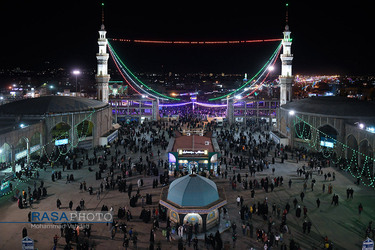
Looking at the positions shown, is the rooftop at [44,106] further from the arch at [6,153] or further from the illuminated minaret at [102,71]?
the illuminated minaret at [102,71]

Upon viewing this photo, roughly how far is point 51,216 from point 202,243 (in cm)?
822

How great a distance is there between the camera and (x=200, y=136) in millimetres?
32281

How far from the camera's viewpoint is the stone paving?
16000 mm

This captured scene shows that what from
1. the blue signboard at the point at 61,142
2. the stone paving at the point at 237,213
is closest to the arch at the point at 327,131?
the stone paving at the point at 237,213

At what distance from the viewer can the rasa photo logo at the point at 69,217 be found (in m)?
17.6

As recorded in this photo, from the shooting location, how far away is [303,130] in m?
36.5

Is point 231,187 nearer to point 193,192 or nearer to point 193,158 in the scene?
point 193,158

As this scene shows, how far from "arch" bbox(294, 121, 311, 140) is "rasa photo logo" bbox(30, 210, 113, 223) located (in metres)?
24.3

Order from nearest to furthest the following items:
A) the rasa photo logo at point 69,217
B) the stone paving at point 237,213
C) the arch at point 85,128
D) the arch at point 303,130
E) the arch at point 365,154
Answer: the stone paving at point 237,213
the rasa photo logo at point 69,217
the arch at point 365,154
the arch at point 303,130
the arch at point 85,128

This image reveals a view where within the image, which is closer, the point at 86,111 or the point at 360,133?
the point at 360,133

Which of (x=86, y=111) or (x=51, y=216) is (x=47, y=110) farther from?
(x=51, y=216)

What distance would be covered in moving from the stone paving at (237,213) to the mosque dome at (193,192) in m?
1.71

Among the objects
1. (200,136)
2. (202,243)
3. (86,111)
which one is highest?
(86,111)

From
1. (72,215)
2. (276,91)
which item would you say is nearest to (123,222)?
(72,215)
